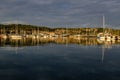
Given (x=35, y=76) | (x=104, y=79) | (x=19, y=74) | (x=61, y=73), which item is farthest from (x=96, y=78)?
(x=19, y=74)

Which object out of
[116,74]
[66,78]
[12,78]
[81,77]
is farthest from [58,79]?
[116,74]

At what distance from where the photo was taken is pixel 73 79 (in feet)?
75.8

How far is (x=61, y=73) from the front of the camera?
86.3ft

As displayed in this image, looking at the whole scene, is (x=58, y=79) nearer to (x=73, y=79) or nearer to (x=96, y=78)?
(x=73, y=79)

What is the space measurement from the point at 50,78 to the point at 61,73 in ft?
9.80

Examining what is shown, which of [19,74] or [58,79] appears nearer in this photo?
[58,79]

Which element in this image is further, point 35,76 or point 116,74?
point 116,74

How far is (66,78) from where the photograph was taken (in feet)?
76.9

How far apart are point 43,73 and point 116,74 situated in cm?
755

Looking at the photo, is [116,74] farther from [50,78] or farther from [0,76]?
[0,76]

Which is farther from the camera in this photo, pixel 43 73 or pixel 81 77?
pixel 43 73

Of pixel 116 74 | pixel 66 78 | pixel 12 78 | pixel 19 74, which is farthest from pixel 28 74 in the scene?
pixel 116 74

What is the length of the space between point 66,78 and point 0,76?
631 centimetres

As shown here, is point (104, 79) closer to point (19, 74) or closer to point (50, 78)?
point (50, 78)
